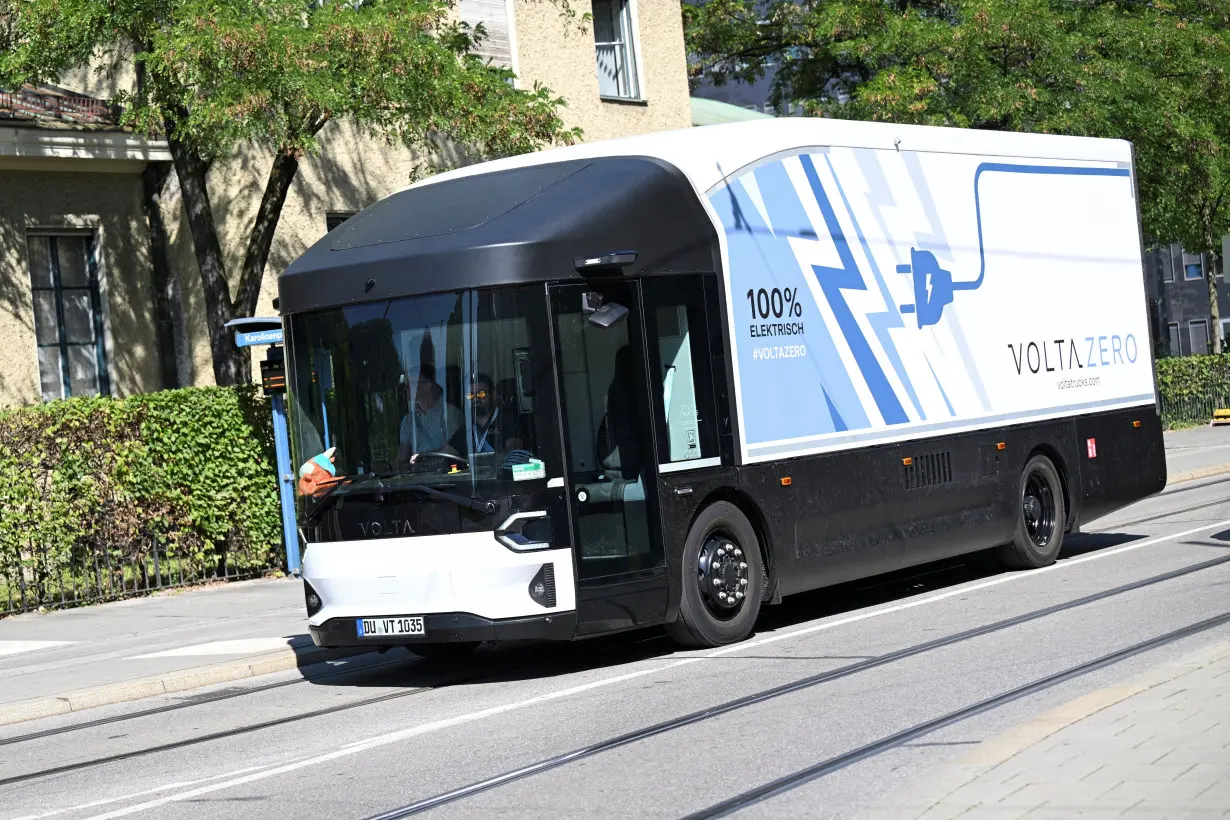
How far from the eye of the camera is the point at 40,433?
1606 centimetres

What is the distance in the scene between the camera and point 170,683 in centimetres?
1177

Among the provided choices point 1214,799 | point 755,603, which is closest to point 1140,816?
point 1214,799

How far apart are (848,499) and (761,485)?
3.53ft

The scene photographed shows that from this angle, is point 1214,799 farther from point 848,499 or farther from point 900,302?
point 900,302

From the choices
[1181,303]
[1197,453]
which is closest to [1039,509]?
[1197,453]

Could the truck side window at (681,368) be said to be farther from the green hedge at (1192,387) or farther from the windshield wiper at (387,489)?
the green hedge at (1192,387)

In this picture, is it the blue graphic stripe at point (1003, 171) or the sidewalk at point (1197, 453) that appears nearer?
the blue graphic stripe at point (1003, 171)

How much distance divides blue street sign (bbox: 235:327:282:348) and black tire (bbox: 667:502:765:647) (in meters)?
6.81

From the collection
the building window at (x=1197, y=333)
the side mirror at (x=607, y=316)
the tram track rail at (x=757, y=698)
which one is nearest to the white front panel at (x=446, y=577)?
the side mirror at (x=607, y=316)

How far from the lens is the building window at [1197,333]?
2699 inches

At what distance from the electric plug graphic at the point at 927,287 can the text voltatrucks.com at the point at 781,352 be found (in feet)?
4.80

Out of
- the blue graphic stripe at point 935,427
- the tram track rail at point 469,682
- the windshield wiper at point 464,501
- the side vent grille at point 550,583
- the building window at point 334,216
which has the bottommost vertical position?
the tram track rail at point 469,682

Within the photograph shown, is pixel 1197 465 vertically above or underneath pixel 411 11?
underneath

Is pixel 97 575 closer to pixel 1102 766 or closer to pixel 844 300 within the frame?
pixel 844 300
